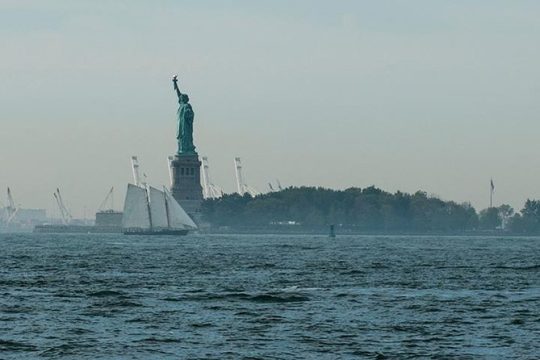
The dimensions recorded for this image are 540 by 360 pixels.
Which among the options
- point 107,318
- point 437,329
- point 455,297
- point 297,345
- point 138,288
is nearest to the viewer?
point 297,345

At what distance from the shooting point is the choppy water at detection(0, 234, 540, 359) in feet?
166

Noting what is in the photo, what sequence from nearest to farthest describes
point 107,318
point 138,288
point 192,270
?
point 107,318, point 138,288, point 192,270

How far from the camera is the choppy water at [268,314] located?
1987 inches

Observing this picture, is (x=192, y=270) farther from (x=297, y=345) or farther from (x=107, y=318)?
(x=297, y=345)

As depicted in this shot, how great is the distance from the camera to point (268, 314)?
2463 inches

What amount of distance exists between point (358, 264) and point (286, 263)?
647cm

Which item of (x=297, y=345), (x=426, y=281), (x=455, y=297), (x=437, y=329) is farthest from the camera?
(x=426, y=281)

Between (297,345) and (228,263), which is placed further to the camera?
(228,263)

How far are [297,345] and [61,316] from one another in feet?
44.3

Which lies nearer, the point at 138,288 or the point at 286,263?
the point at 138,288

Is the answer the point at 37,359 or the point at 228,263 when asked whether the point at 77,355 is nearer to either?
the point at 37,359

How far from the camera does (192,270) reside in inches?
4112

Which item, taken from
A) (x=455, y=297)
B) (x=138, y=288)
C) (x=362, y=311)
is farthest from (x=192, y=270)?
(x=362, y=311)

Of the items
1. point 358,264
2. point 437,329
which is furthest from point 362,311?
point 358,264
